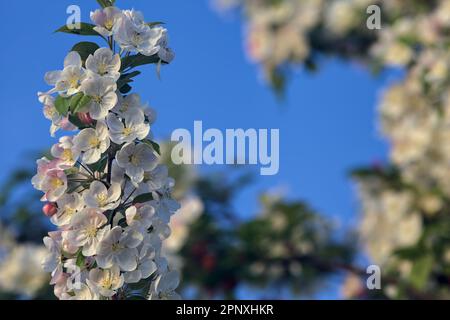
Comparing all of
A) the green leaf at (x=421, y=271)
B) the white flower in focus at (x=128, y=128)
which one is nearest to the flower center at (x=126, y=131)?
the white flower in focus at (x=128, y=128)

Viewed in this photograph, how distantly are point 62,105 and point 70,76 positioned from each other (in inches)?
1.2

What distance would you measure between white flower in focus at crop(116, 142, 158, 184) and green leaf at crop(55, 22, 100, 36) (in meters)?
0.15

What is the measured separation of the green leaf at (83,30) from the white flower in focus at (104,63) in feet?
0.18

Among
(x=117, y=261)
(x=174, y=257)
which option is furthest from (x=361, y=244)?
(x=117, y=261)

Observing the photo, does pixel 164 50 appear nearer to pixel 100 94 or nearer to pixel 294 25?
pixel 100 94

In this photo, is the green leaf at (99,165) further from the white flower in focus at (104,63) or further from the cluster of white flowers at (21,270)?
the cluster of white flowers at (21,270)

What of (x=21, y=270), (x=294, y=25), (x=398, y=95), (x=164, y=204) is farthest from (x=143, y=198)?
(x=294, y=25)

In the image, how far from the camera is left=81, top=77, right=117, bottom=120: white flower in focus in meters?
Result: 0.77

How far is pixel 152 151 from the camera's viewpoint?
2.56ft

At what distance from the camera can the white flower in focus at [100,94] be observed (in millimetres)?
774

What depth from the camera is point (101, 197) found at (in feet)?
2.50

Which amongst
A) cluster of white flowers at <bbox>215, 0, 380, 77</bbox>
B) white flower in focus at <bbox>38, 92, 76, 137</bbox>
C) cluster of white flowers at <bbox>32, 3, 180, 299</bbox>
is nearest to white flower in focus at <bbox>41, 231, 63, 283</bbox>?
cluster of white flowers at <bbox>32, 3, 180, 299</bbox>

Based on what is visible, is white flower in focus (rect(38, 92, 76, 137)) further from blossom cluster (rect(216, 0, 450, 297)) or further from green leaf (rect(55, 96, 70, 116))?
blossom cluster (rect(216, 0, 450, 297))
